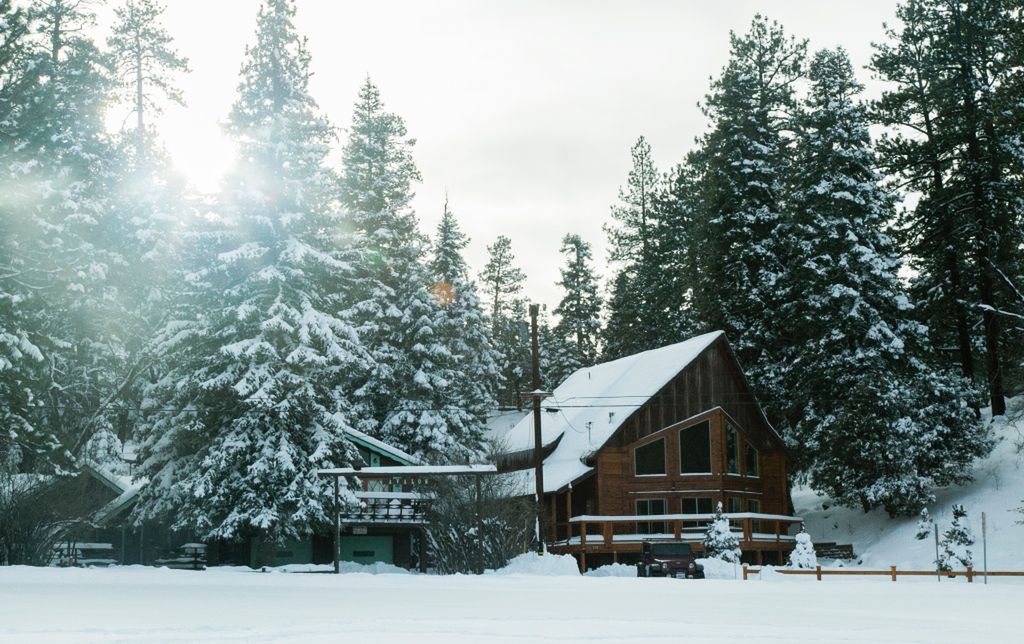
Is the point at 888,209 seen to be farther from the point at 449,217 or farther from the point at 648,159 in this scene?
the point at 648,159

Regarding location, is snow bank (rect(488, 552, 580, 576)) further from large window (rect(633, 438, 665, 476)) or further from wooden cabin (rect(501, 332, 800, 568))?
large window (rect(633, 438, 665, 476))

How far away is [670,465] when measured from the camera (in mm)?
46250

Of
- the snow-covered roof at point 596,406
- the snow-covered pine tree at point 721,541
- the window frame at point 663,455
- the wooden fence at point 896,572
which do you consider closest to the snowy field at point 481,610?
the wooden fence at point 896,572

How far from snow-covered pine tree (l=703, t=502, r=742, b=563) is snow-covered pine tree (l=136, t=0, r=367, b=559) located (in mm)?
13252

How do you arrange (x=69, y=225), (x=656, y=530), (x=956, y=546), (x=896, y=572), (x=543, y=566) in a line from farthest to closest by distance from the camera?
(x=656, y=530) < (x=69, y=225) < (x=956, y=546) < (x=543, y=566) < (x=896, y=572)

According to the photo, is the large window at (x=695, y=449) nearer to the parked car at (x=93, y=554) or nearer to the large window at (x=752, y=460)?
the large window at (x=752, y=460)

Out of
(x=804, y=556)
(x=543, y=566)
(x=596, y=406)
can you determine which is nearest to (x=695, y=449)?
(x=596, y=406)

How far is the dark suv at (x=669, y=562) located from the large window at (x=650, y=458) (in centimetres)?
997

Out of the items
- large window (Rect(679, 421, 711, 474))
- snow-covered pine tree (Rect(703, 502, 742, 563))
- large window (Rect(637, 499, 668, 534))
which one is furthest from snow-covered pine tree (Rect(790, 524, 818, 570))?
large window (Rect(679, 421, 711, 474))

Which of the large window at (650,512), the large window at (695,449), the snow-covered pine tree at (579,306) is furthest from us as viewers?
the snow-covered pine tree at (579,306)

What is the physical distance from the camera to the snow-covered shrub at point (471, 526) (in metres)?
33.8

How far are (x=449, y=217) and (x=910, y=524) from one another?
30150mm

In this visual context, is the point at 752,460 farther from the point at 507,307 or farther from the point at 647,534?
the point at 507,307

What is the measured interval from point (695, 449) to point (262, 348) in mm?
20446
